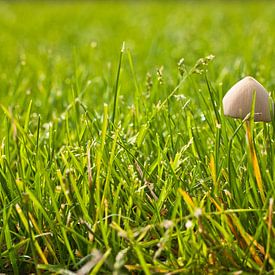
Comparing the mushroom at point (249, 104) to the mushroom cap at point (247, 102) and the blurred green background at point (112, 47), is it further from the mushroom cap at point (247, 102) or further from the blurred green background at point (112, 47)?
the blurred green background at point (112, 47)

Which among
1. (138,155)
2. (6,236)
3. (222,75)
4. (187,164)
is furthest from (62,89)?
(6,236)

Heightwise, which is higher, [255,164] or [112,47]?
[112,47]

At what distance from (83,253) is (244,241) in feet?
1.21

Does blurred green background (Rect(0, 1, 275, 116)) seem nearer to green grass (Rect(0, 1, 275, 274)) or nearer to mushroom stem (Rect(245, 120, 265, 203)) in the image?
green grass (Rect(0, 1, 275, 274))

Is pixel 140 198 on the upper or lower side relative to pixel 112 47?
lower

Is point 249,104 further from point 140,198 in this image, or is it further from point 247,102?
point 140,198

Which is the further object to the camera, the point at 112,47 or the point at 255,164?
the point at 112,47

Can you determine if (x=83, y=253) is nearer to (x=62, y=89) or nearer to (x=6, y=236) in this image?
(x=6, y=236)

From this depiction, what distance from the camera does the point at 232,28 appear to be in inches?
222

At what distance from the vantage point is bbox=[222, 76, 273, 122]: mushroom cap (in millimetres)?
1407

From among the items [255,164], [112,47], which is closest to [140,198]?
[255,164]

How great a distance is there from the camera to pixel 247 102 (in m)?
1.41

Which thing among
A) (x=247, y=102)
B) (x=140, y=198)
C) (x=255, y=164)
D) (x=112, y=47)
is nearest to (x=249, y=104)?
(x=247, y=102)

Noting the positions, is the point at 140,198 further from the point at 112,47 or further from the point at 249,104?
the point at 112,47
